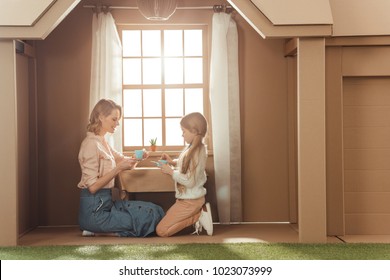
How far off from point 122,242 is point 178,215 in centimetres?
86

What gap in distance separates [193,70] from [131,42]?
0.99 metres

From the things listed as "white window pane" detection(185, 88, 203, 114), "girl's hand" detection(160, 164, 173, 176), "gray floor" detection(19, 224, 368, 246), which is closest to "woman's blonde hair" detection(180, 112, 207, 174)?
"girl's hand" detection(160, 164, 173, 176)

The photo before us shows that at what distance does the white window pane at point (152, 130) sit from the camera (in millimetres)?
10586

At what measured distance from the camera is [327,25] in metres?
8.21

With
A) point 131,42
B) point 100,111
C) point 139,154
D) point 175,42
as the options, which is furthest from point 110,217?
point 175,42

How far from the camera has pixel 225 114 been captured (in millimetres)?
10188

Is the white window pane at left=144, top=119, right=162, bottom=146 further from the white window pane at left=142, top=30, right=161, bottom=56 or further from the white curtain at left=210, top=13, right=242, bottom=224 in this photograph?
the white window pane at left=142, top=30, right=161, bottom=56

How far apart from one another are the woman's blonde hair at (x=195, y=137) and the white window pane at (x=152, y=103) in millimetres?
1494

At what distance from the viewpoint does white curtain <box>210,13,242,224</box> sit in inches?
400

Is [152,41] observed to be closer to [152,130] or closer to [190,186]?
[152,130]

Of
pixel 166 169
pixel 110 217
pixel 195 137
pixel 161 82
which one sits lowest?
pixel 110 217

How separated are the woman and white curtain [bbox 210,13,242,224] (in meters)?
1.31

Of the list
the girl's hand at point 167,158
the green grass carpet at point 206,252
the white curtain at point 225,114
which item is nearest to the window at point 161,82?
the white curtain at point 225,114

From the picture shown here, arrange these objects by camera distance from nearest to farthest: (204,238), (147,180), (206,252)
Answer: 1. (206,252)
2. (204,238)
3. (147,180)
